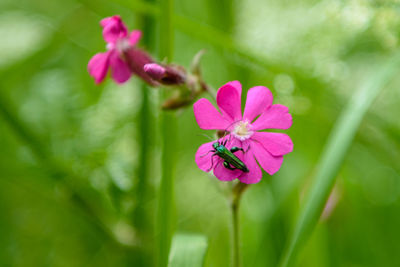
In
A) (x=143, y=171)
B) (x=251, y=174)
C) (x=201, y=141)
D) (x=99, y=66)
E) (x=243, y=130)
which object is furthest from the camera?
(x=201, y=141)

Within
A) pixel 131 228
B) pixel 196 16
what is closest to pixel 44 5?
pixel 196 16

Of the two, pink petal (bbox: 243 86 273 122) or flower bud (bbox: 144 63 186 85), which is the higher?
pink petal (bbox: 243 86 273 122)

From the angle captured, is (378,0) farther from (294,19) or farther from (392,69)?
(294,19)

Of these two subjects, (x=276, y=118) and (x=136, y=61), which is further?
(x=136, y=61)

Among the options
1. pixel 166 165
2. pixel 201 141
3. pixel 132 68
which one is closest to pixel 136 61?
pixel 132 68

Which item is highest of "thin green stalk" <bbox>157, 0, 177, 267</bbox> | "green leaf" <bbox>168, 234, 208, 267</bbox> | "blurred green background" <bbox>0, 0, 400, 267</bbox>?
"thin green stalk" <bbox>157, 0, 177, 267</bbox>

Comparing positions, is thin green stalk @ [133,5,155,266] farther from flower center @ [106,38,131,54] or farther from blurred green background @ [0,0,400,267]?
flower center @ [106,38,131,54]

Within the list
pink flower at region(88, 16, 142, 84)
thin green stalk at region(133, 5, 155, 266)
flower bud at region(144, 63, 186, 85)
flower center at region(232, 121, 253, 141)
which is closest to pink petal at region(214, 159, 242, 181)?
flower center at region(232, 121, 253, 141)

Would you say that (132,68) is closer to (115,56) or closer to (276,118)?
(115,56)
